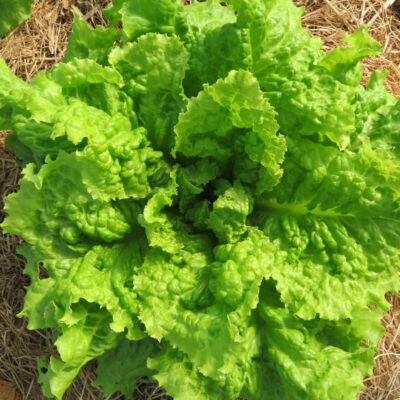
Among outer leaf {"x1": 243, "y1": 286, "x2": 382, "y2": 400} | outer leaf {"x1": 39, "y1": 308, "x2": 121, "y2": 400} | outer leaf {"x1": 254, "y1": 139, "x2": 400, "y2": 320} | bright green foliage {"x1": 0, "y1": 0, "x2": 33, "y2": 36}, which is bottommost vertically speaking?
outer leaf {"x1": 39, "y1": 308, "x2": 121, "y2": 400}

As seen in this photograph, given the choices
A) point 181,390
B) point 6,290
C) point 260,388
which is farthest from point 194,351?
point 6,290

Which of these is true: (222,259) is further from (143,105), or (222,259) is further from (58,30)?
(58,30)

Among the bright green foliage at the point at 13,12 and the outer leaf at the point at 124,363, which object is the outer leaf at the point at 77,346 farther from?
the bright green foliage at the point at 13,12

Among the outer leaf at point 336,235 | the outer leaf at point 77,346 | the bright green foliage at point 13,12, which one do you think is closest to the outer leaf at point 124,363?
the outer leaf at point 77,346

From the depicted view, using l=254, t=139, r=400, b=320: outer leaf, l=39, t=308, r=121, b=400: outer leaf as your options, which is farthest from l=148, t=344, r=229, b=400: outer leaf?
l=254, t=139, r=400, b=320: outer leaf

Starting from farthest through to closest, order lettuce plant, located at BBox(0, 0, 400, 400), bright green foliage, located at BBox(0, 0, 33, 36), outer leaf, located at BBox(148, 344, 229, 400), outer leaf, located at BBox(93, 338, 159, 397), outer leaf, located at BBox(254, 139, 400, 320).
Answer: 1. bright green foliage, located at BBox(0, 0, 33, 36)
2. outer leaf, located at BBox(93, 338, 159, 397)
3. outer leaf, located at BBox(148, 344, 229, 400)
4. outer leaf, located at BBox(254, 139, 400, 320)
5. lettuce plant, located at BBox(0, 0, 400, 400)

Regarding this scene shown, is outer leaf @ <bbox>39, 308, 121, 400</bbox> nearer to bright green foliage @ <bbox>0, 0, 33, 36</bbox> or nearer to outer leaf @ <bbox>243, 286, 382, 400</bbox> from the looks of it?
outer leaf @ <bbox>243, 286, 382, 400</bbox>
